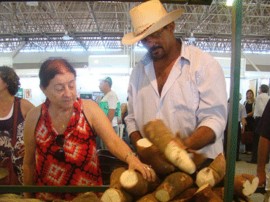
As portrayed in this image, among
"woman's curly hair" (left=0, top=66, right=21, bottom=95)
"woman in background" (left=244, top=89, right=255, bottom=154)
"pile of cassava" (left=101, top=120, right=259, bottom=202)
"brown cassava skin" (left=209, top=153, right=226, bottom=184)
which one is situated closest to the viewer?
"pile of cassava" (left=101, top=120, right=259, bottom=202)

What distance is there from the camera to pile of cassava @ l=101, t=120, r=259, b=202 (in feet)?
3.43

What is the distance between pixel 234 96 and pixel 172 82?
790mm

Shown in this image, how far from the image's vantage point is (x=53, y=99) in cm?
172

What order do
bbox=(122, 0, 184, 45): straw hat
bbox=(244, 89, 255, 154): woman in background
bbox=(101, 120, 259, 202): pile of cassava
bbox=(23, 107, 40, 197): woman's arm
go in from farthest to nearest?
1. bbox=(244, 89, 255, 154): woman in background
2. bbox=(23, 107, 40, 197): woman's arm
3. bbox=(122, 0, 184, 45): straw hat
4. bbox=(101, 120, 259, 202): pile of cassava

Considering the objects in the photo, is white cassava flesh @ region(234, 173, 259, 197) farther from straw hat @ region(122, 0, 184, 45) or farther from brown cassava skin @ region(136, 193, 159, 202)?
straw hat @ region(122, 0, 184, 45)

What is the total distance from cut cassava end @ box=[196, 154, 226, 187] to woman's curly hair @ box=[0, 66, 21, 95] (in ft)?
6.45

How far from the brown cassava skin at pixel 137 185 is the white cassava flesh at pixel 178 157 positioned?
0.44 ft

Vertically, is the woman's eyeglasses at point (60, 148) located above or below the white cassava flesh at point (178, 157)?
below

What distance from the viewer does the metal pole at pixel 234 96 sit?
93cm

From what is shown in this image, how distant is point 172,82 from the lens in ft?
5.64

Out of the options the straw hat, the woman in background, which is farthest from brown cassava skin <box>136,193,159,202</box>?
the woman in background

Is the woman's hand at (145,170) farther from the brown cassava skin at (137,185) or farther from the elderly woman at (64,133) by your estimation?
the elderly woman at (64,133)

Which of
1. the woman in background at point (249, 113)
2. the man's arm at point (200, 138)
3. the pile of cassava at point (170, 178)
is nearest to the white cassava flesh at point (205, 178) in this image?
the pile of cassava at point (170, 178)

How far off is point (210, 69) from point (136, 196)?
81 cm
